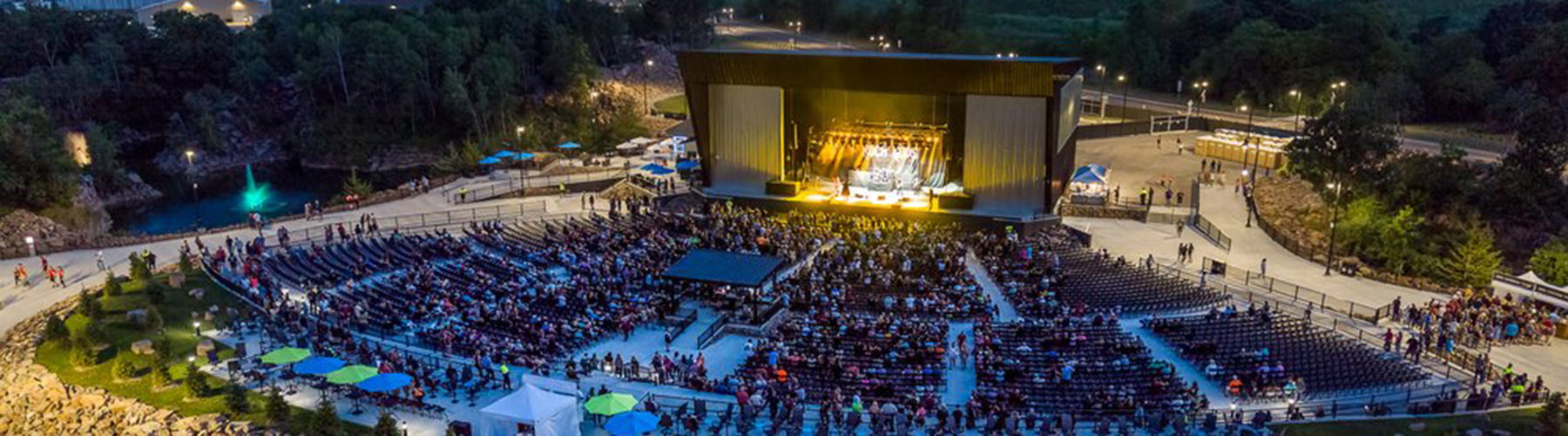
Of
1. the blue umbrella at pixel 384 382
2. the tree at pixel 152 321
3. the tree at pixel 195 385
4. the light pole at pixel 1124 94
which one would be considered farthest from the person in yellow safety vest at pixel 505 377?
the light pole at pixel 1124 94

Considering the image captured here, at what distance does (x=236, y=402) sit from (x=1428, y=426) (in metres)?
30.7

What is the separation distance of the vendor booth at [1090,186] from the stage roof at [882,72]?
7154mm

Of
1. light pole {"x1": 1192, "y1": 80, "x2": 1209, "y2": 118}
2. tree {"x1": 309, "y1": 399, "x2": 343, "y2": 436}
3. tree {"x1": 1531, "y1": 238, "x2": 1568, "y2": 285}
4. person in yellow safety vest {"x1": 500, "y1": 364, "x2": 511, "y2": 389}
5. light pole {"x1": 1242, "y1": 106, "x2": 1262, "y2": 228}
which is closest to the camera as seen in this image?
tree {"x1": 309, "y1": 399, "x2": 343, "y2": 436}

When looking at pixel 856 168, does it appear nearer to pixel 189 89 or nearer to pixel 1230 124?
pixel 1230 124

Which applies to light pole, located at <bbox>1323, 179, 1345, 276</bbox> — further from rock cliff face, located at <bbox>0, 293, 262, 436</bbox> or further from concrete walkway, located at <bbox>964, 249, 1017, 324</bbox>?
rock cliff face, located at <bbox>0, 293, 262, 436</bbox>

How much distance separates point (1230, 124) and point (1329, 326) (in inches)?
1578

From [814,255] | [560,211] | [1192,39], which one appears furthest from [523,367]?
[1192,39]

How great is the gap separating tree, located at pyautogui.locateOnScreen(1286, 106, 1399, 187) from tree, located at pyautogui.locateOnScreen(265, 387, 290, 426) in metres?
46.1

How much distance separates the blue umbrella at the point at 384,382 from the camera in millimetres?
26734

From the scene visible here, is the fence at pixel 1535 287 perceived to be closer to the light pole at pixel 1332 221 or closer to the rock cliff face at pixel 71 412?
the light pole at pixel 1332 221

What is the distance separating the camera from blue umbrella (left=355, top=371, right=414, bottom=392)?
26734mm

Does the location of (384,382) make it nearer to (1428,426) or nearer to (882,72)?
(882,72)

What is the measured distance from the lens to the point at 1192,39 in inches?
3777

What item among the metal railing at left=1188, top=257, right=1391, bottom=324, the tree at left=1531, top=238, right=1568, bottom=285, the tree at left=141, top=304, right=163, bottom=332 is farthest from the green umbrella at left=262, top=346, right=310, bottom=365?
the tree at left=1531, top=238, right=1568, bottom=285
